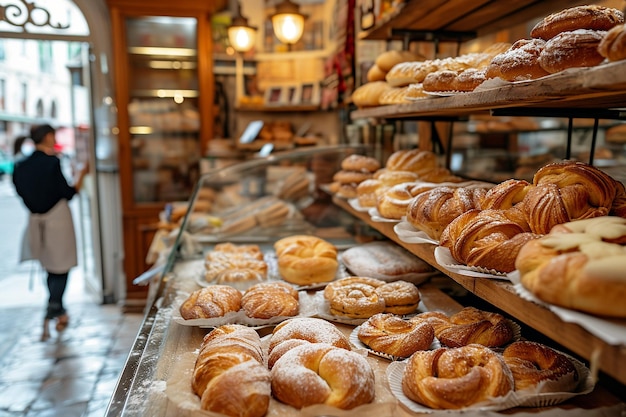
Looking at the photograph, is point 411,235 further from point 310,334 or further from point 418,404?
point 418,404

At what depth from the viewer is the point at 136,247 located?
19.0 ft

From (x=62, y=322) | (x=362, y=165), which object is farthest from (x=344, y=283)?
(x=62, y=322)

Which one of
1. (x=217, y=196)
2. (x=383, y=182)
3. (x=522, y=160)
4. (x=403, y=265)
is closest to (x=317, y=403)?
(x=403, y=265)

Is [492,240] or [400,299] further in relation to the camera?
[400,299]

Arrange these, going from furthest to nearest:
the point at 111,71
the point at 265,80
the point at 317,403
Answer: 1. the point at 265,80
2. the point at 111,71
3. the point at 317,403

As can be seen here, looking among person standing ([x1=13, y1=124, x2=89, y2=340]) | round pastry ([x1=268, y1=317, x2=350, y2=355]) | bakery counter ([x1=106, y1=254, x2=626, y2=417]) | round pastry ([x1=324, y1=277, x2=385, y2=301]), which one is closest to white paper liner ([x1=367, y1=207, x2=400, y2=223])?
round pastry ([x1=324, y1=277, x2=385, y2=301])

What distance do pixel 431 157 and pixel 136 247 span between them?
14.0 feet

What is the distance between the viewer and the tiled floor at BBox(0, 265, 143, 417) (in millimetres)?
3562

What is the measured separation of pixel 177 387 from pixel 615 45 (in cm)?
124

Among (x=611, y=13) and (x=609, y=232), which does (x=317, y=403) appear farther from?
(x=611, y=13)

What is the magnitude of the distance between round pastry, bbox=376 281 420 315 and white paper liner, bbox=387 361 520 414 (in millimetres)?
459

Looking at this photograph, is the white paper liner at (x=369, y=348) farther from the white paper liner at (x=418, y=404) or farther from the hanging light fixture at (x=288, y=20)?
the hanging light fixture at (x=288, y=20)

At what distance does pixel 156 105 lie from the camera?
19.6 feet

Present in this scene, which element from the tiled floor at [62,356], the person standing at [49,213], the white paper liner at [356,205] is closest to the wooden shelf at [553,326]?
the white paper liner at [356,205]
